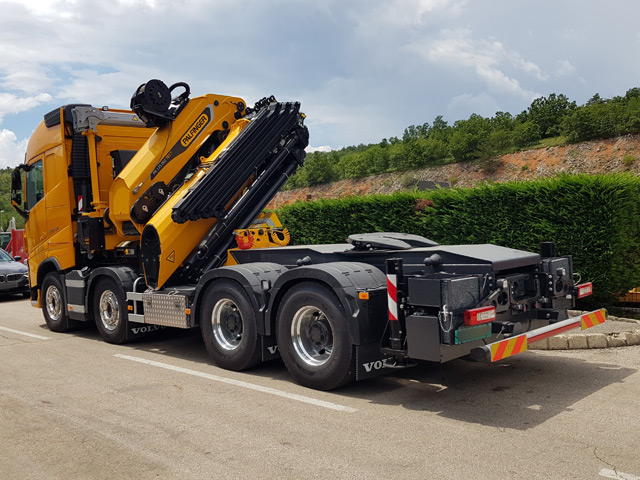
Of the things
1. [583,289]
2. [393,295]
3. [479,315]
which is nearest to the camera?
[479,315]

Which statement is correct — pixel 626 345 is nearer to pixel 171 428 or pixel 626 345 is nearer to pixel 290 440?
pixel 290 440

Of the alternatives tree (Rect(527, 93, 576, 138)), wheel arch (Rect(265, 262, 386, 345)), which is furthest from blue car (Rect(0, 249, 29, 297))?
tree (Rect(527, 93, 576, 138))

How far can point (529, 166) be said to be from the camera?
5531cm

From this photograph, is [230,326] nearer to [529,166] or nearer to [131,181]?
[131,181]

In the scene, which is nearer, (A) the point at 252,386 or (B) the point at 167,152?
(A) the point at 252,386

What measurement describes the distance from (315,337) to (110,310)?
4.43 meters

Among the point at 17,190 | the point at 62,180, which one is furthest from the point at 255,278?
the point at 17,190

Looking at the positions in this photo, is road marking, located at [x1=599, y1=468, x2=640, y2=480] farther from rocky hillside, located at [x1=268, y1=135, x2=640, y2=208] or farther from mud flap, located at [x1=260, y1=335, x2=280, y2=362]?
rocky hillside, located at [x1=268, y1=135, x2=640, y2=208]

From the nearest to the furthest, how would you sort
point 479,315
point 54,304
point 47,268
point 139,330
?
point 479,315 → point 139,330 → point 54,304 → point 47,268

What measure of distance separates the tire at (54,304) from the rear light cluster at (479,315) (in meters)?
7.38

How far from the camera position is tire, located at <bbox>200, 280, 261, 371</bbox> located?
6.68 meters

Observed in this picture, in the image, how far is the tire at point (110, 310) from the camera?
8742mm

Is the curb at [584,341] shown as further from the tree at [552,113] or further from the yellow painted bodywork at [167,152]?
the tree at [552,113]

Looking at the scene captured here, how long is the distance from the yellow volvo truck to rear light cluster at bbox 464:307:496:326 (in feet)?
0.04
